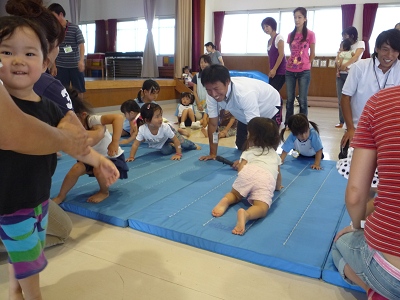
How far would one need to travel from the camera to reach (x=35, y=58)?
1.03m

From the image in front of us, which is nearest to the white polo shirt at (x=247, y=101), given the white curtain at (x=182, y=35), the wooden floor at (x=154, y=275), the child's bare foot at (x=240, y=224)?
the child's bare foot at (x=240, y=224)

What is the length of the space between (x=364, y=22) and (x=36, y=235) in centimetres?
1040

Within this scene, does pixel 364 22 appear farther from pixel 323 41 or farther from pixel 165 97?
pixel 165 97

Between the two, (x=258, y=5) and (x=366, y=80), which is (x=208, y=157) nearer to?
(x=366, y=80)

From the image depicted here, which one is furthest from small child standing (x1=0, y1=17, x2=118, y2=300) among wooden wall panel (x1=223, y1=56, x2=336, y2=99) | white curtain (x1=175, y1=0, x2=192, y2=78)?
wooden wall panel (x1=223, y1=56, x2=336, y2=99)

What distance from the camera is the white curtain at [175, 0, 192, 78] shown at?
10.2m

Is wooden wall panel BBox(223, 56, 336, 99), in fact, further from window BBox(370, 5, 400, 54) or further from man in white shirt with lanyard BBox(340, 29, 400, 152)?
man in white shirt with lanyard BBox(340, 29, 400, 152)

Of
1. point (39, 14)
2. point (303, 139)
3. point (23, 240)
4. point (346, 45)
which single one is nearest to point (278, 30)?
point (346, 45)

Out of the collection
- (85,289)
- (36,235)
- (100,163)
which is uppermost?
(100,163)

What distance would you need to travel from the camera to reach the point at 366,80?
2648mm

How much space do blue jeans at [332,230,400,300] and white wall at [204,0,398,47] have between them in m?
9.85

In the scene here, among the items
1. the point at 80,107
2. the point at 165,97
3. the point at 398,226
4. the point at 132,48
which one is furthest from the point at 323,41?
the point at 398,226

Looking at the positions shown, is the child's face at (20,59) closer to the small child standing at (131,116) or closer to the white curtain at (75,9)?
the small child standing at (131,116)

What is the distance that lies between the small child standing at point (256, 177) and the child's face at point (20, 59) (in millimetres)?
1263
